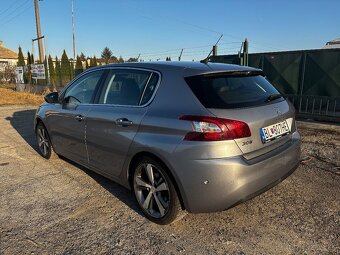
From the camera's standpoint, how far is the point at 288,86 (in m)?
8.51

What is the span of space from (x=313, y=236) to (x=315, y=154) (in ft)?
8.68

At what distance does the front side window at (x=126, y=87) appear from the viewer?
3.23 meters

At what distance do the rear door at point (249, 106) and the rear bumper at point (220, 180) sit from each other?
0.48 feet

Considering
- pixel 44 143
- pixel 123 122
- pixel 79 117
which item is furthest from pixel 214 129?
pixel 44 143

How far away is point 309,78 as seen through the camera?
26.5 feet

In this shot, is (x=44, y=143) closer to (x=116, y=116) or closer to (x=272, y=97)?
(x=116, y=116)

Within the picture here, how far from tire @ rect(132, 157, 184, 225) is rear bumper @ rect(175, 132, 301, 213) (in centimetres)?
19

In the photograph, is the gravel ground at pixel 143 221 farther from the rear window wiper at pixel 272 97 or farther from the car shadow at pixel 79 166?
the rear window wiper at pixel 272 97

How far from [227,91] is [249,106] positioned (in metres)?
0.25

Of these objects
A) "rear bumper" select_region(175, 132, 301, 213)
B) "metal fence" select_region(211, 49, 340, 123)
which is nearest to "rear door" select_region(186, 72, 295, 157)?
"rear bumper" select_region(175, 132, 301, 213)

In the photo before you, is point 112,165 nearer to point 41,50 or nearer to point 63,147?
point 63,147

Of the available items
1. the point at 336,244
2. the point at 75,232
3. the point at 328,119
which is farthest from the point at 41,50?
the point at 336,244

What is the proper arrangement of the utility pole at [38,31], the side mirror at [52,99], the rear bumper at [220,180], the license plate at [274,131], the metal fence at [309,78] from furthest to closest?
the utility pole at [38,31]
the metal fence at [309,78]
the side mirror at [52,99]
the license plate at [274,131]
the rear bumper at [220,180]

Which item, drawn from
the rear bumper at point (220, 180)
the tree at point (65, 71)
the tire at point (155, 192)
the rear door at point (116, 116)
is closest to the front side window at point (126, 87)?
the rear door at point (116, 116)
